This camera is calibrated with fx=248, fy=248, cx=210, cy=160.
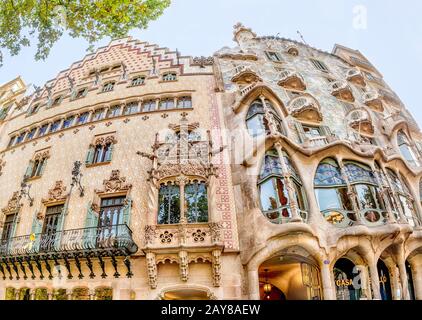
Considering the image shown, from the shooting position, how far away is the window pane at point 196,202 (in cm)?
1149

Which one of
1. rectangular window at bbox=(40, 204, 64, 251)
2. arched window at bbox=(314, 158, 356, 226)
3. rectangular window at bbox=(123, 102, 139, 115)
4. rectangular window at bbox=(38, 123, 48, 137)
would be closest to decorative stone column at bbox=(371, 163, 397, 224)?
arched window at bbox=(314, 158, 356, 226)

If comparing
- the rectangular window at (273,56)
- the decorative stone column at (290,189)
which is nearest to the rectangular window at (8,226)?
the decorative stone column at (290,189)

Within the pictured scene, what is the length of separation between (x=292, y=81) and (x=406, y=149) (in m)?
9.74

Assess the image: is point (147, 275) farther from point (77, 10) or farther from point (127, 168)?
point (77, 10)

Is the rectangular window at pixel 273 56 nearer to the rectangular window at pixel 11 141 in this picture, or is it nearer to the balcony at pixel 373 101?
the balcony at pixel 373 101

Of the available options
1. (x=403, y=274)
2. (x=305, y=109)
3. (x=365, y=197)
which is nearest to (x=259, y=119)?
(x=305, y=109)

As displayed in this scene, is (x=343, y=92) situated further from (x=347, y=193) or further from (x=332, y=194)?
(x=332, y=194)

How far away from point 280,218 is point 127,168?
328 inches

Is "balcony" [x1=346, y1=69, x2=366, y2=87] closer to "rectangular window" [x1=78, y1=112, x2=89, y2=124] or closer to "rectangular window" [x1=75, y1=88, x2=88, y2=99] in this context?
"rectangular window" [x1=78, y1=112, x2=89, y2=124]

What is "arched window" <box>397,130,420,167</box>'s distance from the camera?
17664 mm

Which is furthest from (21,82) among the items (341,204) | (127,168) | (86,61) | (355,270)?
(355,270)

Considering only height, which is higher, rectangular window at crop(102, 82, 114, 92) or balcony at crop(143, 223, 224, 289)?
rectangular window at crop(102, 82, 114, 92)

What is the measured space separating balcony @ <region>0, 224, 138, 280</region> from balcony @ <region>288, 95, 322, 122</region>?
40.6 ft

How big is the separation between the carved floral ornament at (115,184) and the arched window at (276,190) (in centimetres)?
684
